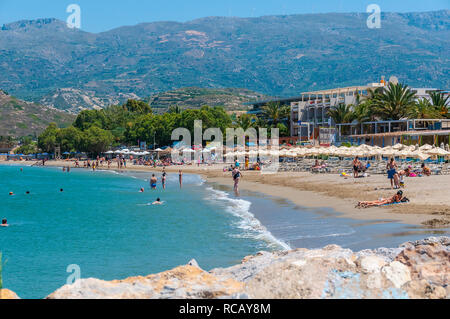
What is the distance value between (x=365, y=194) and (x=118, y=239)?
12544mm

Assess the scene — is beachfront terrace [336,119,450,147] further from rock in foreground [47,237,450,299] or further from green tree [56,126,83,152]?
green tree [56,126,83,152]

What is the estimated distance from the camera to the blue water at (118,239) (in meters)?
12.9

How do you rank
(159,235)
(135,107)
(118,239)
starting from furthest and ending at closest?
(135,107) < (159,235) < (118,239)

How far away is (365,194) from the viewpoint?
24.8 meters

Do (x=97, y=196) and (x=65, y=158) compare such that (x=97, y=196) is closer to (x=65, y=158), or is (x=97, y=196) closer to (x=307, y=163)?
(x=307, y=163)

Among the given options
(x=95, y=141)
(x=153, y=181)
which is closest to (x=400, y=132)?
(x=153, y=181)

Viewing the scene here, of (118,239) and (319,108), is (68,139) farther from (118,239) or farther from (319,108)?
(118,239)

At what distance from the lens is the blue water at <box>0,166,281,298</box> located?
509 inches

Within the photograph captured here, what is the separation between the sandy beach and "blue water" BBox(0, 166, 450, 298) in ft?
3.09

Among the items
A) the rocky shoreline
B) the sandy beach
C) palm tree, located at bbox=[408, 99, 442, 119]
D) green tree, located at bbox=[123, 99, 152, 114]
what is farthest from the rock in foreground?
green tree, located at bbox=[123, 99, 152, 114]

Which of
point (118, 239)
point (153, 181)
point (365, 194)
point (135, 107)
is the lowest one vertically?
point (118, 239)

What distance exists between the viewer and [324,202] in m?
24.3

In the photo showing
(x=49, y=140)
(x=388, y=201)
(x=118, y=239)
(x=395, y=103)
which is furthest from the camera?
(x=49, y=140)
